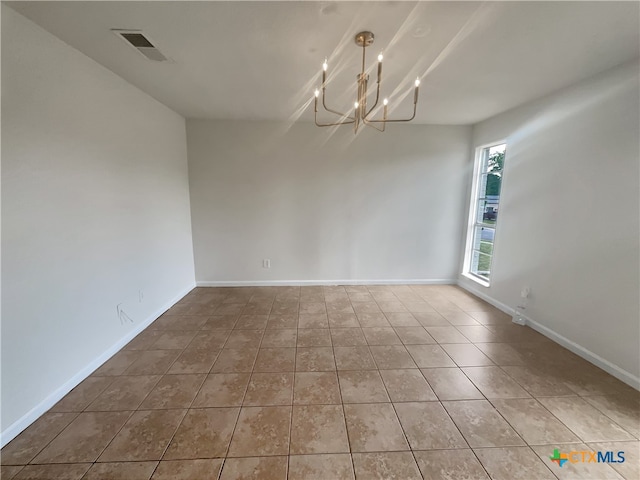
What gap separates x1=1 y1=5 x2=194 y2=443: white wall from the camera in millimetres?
1504

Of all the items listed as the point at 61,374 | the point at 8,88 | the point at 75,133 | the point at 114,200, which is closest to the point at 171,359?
the point at 61,374

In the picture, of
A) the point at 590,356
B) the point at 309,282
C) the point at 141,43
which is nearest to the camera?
the point at 141,43

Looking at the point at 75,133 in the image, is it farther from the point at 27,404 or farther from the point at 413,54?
the point at 413,54

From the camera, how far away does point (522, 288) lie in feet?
9.66

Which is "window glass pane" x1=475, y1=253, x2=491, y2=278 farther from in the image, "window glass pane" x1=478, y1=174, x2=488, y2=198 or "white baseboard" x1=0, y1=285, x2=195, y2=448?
"white baseboard" x1=0, y1=285, x2=195, y2=448

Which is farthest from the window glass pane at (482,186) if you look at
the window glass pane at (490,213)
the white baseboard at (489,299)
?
the white baseboard at (489,299)

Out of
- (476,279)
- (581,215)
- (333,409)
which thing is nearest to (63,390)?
(333,409)

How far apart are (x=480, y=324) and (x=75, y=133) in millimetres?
4045

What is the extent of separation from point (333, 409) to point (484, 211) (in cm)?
338

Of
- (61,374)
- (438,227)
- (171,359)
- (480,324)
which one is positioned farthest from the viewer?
(438,227)

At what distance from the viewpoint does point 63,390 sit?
182cm

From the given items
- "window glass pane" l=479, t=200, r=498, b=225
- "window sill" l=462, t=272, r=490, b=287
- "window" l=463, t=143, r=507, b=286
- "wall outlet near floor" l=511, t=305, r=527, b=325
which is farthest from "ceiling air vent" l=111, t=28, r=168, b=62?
"window sill" l=462, t=272, r=490, b=287

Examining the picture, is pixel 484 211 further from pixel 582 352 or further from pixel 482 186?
pixel 582 352

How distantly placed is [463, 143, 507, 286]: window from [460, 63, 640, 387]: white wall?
0.35m
